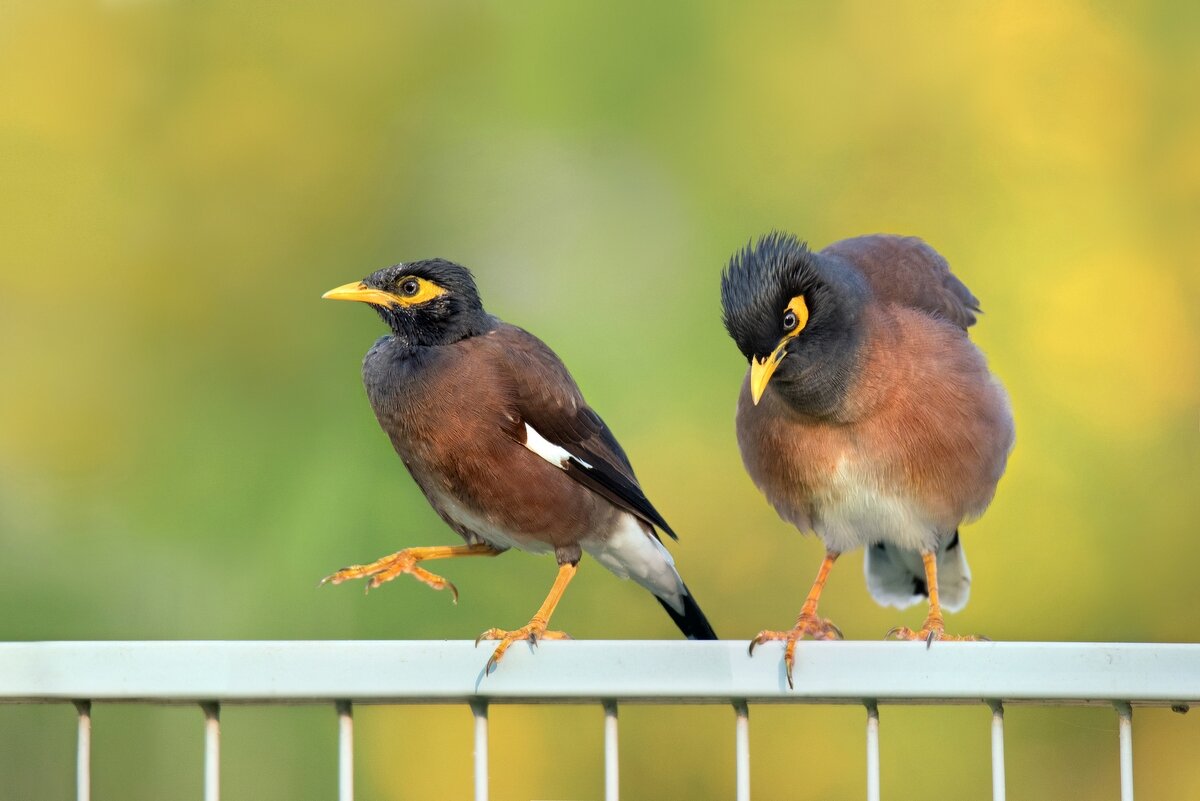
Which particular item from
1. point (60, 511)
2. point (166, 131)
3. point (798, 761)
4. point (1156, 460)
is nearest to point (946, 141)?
point (1156, 460)

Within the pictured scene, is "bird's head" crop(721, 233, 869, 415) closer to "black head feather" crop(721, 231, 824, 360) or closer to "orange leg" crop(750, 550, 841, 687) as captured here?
"black head feather" crop(721, 231, 824, 360)

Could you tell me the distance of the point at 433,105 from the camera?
5.39 metres

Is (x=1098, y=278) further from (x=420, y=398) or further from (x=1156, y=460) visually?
(x=420, y=398)

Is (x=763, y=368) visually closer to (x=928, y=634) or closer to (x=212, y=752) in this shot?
(x=928, y=634)

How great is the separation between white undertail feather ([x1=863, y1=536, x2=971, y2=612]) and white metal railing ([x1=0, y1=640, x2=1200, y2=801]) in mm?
1112

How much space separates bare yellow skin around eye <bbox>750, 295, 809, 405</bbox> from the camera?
2262mm

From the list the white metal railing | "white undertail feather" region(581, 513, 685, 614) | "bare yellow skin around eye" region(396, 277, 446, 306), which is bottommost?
the white metal railing

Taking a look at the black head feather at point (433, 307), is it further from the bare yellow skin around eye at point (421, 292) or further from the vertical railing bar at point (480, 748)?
the vertical railing bar at point (480, 748)

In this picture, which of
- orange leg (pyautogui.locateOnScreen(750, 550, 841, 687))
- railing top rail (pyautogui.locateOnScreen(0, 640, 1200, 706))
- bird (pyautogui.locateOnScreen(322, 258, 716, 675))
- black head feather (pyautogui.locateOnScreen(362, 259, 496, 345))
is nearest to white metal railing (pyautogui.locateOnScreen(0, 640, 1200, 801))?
railing top rail (pyautogui.locateOnScreen(0, 640, 1200, 706))

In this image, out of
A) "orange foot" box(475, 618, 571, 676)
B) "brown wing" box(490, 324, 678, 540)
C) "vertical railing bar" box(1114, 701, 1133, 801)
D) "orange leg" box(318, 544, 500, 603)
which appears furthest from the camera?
→ "brown wing" box(490, 324, 678, 540)

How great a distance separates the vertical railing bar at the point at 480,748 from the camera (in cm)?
164

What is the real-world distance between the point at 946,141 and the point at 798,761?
2017 millimetres

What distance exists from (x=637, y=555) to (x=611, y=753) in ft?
3.54

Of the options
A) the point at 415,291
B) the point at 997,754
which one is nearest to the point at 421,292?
the point at 415,291
